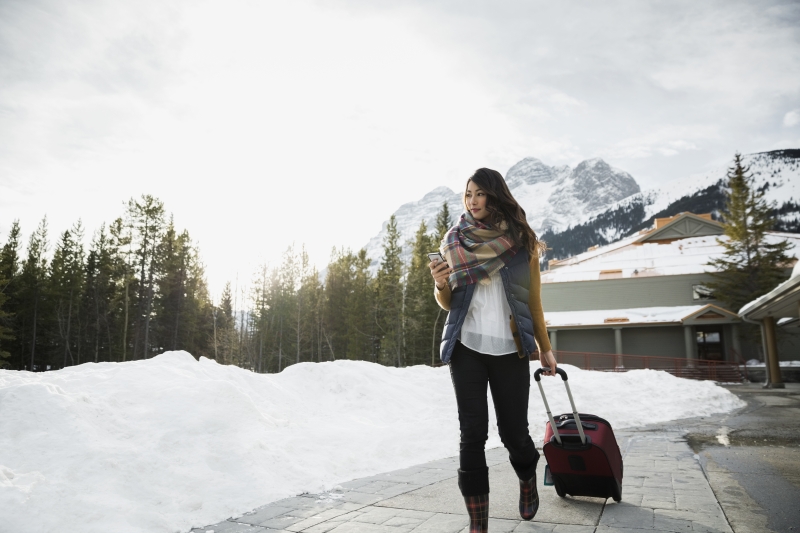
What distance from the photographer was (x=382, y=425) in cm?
681

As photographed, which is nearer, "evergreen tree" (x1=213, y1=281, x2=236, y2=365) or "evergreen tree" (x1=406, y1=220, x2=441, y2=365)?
"evergreen tree" (x1=406, y1=220, x2=441, y2=365)

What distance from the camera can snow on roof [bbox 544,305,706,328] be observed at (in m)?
27.3

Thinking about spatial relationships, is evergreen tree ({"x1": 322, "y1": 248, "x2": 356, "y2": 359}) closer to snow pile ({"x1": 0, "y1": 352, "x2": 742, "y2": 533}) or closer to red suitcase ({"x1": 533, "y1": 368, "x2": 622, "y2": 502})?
snow pile ({"x1": 0, "y1": 352, "x2": 742, "y2": 533})

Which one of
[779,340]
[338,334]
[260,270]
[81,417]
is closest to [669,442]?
[81,417]

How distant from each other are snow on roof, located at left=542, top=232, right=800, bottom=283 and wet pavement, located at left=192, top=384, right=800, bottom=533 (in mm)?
27298

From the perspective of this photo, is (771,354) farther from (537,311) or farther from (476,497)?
(476,497)

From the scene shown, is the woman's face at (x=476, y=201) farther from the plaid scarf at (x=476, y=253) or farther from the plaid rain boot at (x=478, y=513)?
the plaid rain boot at (x=478, y=513)

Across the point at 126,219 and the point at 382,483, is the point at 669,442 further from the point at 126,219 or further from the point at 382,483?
the point at 126,219

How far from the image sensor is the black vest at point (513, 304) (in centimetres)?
259

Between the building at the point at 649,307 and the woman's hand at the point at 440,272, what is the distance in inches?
1080

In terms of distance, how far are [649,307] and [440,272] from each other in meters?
30.5

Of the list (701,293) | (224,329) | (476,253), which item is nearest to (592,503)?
(476,253)

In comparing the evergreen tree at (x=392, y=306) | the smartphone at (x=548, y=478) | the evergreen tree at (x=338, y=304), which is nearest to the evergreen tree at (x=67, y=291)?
the evergreen tree at (x=338, y=304)

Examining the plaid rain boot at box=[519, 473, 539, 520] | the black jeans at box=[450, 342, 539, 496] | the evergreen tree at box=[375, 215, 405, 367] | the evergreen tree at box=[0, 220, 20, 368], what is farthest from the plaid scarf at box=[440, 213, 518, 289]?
the evergreen tree at box=[0, 220, 20, 368]
